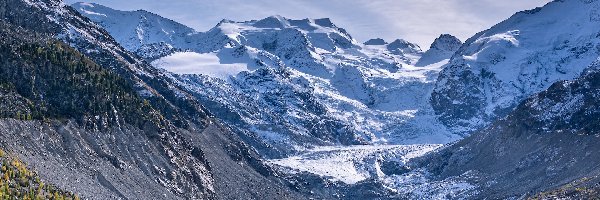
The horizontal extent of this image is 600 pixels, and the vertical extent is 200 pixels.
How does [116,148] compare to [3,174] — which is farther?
[116,148]

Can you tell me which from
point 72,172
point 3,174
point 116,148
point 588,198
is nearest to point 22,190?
point 3,174

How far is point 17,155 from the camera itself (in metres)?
154

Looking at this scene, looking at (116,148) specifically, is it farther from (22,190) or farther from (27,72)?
(22,190)

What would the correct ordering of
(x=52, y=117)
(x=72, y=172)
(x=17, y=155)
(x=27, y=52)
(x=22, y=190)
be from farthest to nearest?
(x=27, y=52) → (x=52, y=117) → (x=72, y=172) → (x=17, y=155) → (x=22, y=190)

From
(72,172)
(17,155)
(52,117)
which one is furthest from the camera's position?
(52,117)

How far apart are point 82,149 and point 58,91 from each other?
1625cm

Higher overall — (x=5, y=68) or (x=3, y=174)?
(x=5, y=68)

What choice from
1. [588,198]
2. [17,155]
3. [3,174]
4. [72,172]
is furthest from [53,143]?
[588,198]

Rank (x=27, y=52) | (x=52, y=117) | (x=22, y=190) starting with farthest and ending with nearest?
(x=27, y=52) → (x=52, y=117) → (x=22, y=190)

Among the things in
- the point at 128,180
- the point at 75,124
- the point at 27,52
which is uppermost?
the point at 27,52

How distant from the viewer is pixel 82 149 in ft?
600

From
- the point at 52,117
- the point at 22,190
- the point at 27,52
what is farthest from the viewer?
the point at 27,52

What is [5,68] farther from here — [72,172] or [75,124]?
[72,172]

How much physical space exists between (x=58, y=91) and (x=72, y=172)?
27.8 meters
